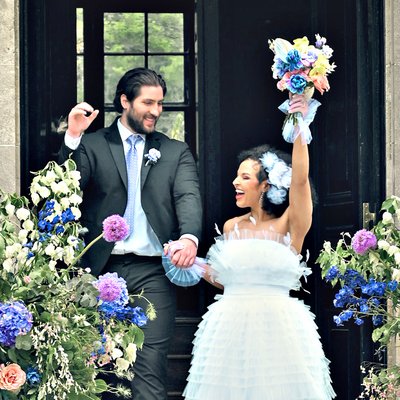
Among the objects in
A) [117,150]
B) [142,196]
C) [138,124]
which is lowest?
[142,196]

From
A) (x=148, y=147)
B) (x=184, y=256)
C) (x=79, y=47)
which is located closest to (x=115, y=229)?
(x=184, y=256)

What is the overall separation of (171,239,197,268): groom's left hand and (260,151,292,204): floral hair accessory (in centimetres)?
49

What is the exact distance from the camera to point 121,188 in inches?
309

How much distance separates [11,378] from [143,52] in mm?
4946

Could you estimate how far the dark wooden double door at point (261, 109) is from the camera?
8305 millimetres

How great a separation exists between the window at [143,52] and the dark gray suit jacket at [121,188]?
6.50 ft

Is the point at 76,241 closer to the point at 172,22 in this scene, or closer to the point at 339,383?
the point at 339,383

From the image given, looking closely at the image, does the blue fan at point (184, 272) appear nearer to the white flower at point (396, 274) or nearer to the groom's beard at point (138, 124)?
the groom's beard at point (138, 124)

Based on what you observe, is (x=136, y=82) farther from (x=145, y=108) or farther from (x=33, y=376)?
(x=33, y=376)

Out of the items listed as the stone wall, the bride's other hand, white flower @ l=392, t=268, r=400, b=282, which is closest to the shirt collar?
the stone wall

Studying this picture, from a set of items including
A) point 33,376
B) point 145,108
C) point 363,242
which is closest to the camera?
point 33,376

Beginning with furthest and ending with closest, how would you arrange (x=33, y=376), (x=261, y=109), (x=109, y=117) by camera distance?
(x=109, y=117) < (x=261, y=109) < (x=33, y=376)

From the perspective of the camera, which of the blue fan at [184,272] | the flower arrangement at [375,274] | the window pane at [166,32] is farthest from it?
the window pane at [166,32]

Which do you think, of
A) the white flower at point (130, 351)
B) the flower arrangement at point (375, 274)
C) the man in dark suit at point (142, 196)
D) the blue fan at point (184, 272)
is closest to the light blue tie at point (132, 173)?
the man in dark suit at point (142, 196)
